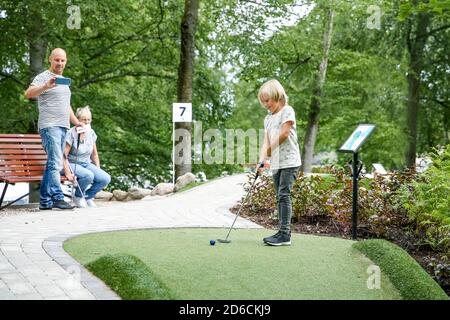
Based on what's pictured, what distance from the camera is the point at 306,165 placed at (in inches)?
893

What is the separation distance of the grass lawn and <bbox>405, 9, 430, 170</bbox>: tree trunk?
15872 mm

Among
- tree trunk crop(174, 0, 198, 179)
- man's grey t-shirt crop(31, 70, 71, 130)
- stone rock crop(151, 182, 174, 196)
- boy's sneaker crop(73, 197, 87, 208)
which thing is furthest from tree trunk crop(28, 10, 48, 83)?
man's grey t-shirt crop(31, 70, 71, 130)

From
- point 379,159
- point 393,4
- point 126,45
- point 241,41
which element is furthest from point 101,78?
point 379,159

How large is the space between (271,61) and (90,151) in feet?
27.5

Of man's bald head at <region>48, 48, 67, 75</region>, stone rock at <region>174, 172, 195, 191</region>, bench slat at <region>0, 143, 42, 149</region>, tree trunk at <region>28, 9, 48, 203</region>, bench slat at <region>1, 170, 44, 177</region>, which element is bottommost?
stone rock at <region>174, 172, 195, 191</region>

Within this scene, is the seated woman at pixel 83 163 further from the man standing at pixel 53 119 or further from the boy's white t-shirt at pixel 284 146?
the boy's white t-shirt at pixel 284 146

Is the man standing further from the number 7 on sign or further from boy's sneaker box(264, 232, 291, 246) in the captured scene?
the number 7 on sign

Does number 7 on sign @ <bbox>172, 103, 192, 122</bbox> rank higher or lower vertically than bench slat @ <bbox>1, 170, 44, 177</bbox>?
higher

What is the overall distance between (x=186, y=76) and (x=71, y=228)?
8.31 meters

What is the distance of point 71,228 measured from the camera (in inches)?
289

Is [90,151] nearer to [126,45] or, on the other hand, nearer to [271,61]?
[271,61]

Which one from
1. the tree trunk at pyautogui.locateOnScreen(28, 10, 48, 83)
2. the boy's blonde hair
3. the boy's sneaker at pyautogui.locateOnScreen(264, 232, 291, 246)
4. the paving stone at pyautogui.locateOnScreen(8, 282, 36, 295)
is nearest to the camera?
the paving stone at pyautogui.locateOnScreen(8, 282, 36, 295)

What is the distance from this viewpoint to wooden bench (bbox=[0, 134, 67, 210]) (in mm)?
9586

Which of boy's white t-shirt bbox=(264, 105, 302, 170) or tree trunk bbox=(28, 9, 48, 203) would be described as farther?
tree trunk bbox=(28, 9, 48, 203)
